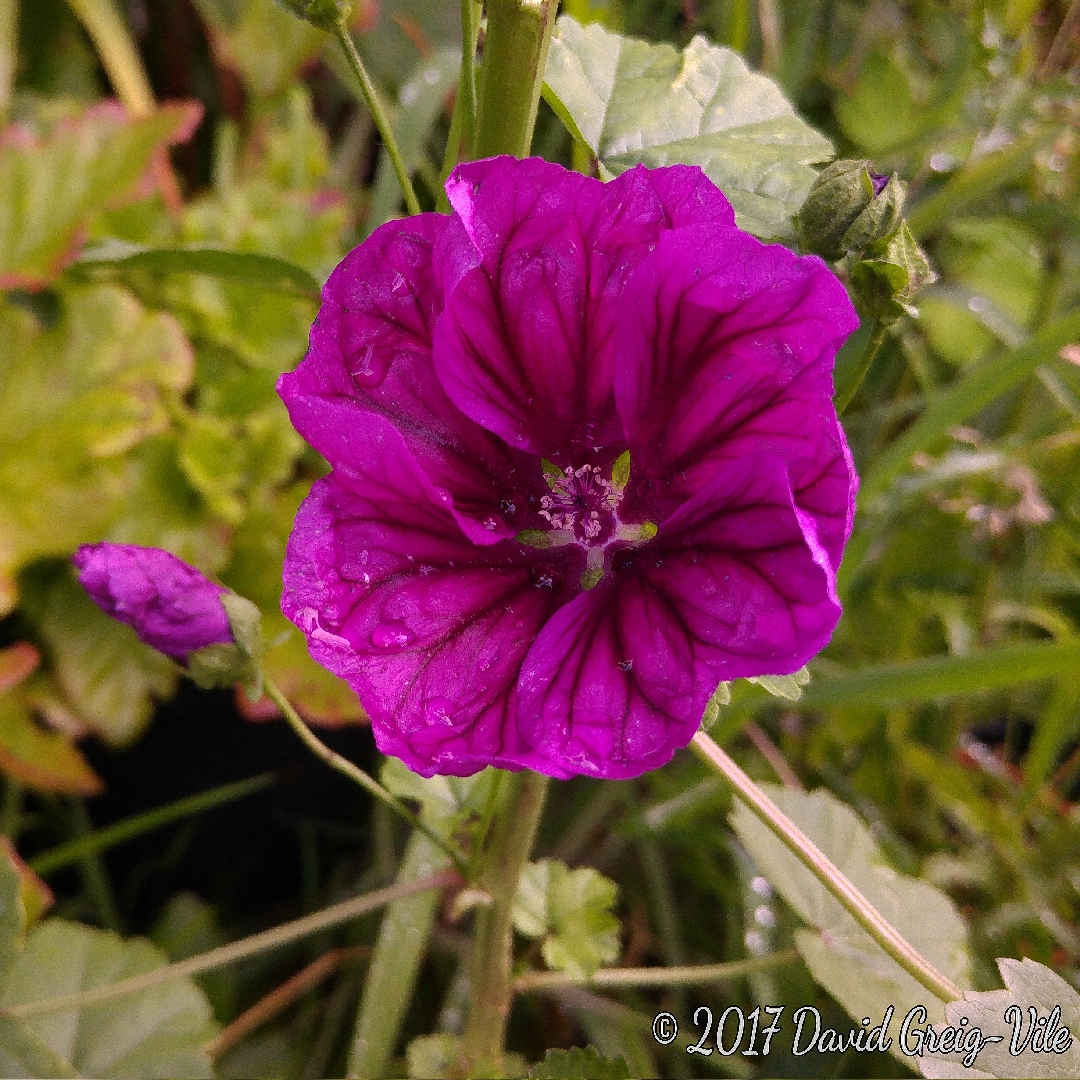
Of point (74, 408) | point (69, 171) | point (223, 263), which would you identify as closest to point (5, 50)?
point (69, 171)

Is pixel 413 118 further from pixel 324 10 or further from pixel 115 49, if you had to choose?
pixel 115 49

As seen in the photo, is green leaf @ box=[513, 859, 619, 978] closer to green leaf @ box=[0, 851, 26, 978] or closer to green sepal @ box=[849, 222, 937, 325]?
green leaf @ box=[0, 851, 26, 978]

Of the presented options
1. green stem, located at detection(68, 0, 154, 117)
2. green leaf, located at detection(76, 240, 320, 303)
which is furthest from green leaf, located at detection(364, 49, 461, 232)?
green stem, located at detection(68, 0, 154, 117)

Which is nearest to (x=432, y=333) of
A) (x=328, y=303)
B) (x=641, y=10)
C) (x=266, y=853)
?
(x=328, y=303)

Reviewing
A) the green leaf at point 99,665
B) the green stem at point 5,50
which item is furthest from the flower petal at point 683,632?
the green stem at point 5,50

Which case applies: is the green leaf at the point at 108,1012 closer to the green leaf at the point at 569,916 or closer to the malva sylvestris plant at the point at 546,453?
the green leaf at the point at 569,916

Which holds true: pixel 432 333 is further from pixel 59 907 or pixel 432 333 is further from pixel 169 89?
pixel 169 89
